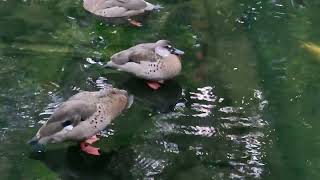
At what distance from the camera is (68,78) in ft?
20.1

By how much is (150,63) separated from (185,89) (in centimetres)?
47

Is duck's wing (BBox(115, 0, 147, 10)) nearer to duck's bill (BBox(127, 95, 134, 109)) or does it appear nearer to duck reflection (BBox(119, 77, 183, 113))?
duck reflection (BBox(119, 77, 183, 113))

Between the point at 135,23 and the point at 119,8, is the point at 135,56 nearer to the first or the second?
the point at 135,23

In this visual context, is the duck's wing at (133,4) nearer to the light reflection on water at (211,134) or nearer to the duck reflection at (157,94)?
the duck reflection at (157,94)

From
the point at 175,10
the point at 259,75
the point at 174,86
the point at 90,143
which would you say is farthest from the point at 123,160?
the point at 175,10

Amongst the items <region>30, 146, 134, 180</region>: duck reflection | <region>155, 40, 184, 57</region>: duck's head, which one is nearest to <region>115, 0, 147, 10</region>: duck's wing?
<region>155, 40, 184, 57</region>: duck's head

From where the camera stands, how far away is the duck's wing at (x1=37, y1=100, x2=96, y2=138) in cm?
481

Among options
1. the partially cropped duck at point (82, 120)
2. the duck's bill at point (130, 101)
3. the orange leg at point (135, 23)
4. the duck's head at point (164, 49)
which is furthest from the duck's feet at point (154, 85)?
the orange leg at point (135, 23)

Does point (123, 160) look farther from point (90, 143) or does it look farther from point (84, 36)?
point (84, 36)

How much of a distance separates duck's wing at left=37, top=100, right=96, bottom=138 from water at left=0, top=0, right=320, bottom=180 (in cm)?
26

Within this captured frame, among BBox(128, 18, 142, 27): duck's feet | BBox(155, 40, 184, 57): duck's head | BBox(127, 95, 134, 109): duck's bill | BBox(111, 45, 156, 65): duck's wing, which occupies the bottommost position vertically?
BBox(127, 95, 134, 109): duck's bill

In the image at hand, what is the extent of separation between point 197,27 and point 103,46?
1.34m

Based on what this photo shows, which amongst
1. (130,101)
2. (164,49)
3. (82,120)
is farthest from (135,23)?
(82,120)

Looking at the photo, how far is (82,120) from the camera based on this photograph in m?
4.96
